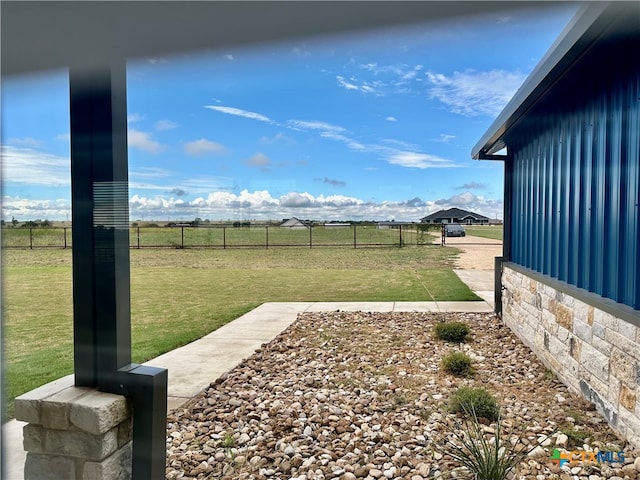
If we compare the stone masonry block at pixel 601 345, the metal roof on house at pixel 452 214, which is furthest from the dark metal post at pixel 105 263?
the stone masonry block at pixel 601 345

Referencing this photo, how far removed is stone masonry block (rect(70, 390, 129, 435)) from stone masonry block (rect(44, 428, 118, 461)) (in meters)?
0.03

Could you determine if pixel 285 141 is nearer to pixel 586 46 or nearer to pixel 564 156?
pixel 586 46

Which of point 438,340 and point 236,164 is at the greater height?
point 236,164

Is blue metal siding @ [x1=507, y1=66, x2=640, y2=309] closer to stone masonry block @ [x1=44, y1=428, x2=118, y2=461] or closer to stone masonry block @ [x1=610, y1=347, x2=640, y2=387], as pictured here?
stone masonry block @ [x1=610, y1=347, x2=640, y2=387]

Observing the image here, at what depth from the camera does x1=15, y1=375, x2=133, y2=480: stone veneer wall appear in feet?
3.51

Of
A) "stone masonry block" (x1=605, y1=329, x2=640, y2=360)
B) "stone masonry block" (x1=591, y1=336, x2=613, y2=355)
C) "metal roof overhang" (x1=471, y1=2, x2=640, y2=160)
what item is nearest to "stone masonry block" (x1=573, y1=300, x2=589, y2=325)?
"stone masonry block" (x1=591, y1=336, x2=613, y2=355)

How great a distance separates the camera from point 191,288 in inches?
159

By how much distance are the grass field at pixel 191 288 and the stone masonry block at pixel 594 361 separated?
→ 196 cm

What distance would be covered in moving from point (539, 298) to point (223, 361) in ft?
7.32

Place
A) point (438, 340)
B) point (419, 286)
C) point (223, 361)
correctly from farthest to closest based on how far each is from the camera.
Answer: point (419, 286), point (438, 340), point (223, 361)

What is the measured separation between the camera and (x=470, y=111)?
2150 millimetres

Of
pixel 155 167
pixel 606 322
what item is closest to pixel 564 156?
pixel 606 322

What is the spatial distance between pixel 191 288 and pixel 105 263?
303 centimetres

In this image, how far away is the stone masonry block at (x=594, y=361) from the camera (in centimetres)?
190
